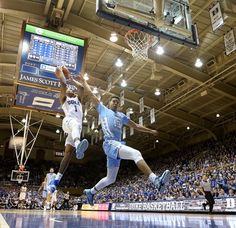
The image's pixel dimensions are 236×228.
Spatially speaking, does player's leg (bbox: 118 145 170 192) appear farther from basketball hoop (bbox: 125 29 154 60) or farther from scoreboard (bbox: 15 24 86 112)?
basketball hoop (bbox: 125 29 154 60)

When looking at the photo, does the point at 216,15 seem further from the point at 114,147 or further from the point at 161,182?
the point at 161,182

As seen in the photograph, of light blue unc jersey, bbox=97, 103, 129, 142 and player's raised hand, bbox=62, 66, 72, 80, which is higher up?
player's raised hand, bbox=62, 66, 72, 80

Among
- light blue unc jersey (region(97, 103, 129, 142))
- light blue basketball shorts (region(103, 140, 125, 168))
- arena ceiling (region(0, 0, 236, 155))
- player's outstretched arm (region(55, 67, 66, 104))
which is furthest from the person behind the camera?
arena ceiling (region(0, 0, 236, 155))

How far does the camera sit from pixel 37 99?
31.6 feet

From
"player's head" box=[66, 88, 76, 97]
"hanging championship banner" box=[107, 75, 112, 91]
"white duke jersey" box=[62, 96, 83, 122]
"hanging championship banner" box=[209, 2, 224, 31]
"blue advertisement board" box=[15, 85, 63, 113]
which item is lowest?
"white duke jersey" box=[62, 96, 83, 122]

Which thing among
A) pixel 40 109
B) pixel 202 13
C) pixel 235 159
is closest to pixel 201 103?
pixel 235 159

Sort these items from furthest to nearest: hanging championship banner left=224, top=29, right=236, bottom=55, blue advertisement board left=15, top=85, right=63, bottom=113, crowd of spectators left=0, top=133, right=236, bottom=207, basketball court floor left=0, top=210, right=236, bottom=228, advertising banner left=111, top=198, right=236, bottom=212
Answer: crowd of spectators left=0, top=133, right=236, bottom=207 → hanging championship banner left=224, top=29, right=236, bottom=55 → advertising banner left=111, top=198, right=236, bottom=212 → blue advertisement board left=15, top=85, right=63, bottom=113 → basketball court floor left=0, top=210, right=236, bottom=228

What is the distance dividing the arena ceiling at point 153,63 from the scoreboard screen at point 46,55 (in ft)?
2.11

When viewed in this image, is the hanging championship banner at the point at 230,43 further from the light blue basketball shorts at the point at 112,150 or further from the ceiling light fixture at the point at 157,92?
the light blue basketball shorts at the point at 112,150

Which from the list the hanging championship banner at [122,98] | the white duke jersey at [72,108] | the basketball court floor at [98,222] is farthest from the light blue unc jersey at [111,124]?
the hanging championship banner at [122,98]

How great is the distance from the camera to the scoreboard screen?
29.0 ft

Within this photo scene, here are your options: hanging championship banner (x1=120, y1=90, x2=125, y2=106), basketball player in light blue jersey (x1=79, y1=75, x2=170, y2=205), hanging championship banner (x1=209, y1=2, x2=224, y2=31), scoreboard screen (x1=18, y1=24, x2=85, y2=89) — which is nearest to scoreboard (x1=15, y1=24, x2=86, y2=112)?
scoreboard screen (x1=18, y1=24, x2=85, y2=89)

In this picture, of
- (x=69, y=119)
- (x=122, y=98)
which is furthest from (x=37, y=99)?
(x=122, y=98)

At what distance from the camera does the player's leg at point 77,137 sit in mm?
4836
